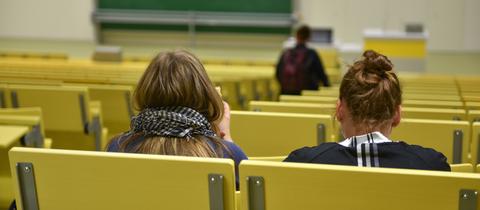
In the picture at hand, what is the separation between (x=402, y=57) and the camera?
970cm

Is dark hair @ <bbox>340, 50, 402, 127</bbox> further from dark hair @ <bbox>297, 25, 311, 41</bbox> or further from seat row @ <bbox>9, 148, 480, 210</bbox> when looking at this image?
dark hair @ <bbox>297, 25, 311, 41</bbox>

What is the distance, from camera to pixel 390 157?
2.08m

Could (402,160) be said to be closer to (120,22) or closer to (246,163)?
(246,163)

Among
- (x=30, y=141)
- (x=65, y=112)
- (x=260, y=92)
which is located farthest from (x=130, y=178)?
(x=260, y=92)

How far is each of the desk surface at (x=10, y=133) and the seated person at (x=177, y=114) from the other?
98 cm

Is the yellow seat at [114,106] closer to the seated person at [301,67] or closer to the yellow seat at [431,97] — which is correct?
the seated person at [301,67]

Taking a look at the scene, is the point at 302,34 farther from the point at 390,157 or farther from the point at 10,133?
the point at 390,157

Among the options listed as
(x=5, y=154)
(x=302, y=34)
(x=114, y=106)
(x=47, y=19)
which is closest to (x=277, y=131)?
(x=5, y=154)

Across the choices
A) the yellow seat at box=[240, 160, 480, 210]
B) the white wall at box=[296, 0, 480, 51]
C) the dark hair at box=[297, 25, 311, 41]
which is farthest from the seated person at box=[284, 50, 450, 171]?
the white wall at box=[296, 0, 480, 51]

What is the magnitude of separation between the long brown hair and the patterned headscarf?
21mm

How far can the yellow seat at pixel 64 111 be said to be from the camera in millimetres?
4316

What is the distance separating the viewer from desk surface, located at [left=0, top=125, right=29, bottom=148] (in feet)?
10.3

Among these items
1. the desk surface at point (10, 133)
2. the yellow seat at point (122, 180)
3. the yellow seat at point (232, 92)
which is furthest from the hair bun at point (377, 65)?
the yellow seat at point (232, 92)

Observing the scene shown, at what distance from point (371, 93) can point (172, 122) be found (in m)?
0.73
